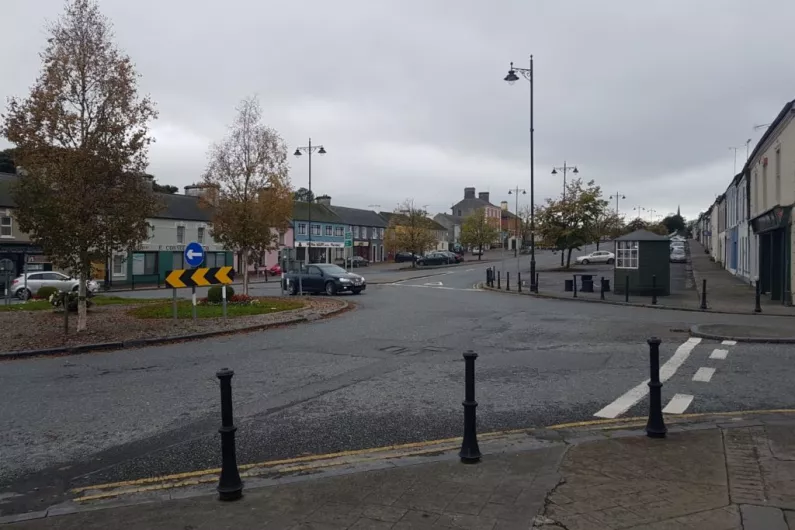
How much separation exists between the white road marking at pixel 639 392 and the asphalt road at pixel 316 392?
66mm

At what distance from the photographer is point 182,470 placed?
557cm

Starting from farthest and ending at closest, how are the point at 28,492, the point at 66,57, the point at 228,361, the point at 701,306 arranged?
the point at 701,306, the point at 66,57, the point at 228,361, the point at 28,492

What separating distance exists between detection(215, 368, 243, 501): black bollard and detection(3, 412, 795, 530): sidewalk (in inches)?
3.8

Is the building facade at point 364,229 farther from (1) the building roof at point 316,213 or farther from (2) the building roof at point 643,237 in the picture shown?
(2) the building roof at point 643,237

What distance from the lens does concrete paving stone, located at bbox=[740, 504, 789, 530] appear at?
13.0ft

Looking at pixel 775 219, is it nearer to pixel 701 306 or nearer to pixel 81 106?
→ pixel 701 306

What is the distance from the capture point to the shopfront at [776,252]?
811 inches

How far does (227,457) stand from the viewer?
4652mm

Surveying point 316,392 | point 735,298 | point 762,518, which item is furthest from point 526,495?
point 735,298

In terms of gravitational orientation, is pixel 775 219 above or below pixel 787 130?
below

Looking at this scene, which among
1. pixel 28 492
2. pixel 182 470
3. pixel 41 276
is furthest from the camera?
pixel 41 276

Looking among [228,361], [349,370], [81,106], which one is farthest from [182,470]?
[81,106]

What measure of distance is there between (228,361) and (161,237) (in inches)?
1700

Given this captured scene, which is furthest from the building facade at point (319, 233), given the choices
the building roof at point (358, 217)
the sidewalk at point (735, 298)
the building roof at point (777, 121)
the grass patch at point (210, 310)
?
the building roof at point (777, 121)
